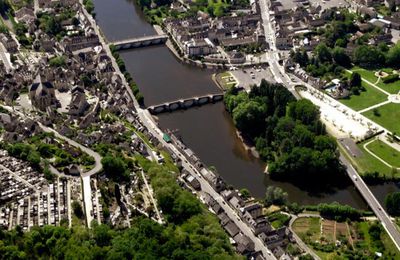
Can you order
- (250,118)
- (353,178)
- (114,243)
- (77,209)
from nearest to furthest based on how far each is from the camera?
(114,243), (77,209), (353,178), (250,118)

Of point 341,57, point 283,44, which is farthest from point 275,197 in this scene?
point 283,44

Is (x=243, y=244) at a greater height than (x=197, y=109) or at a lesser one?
lesser

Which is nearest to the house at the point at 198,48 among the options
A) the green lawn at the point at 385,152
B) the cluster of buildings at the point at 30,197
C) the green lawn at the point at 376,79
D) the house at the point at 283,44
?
the house at the point at 283,44

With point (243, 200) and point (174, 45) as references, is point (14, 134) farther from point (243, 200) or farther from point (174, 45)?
point (174, 45)

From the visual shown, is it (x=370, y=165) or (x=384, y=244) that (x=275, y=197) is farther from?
(x=370, y=165)

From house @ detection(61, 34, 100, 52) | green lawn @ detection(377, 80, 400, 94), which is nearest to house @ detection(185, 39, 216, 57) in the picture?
house @ detection(61, 34, 100, 52)
